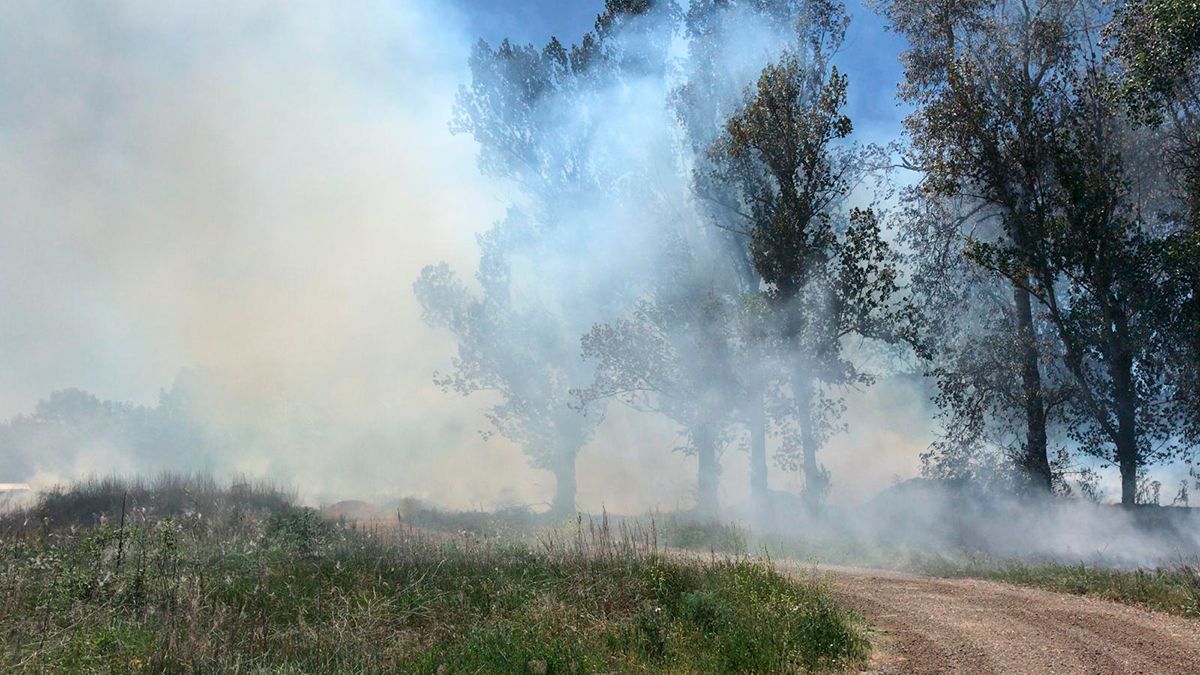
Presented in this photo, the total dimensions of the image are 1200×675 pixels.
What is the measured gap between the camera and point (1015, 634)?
10945mm

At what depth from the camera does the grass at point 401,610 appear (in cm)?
970

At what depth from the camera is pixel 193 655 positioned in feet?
30.2

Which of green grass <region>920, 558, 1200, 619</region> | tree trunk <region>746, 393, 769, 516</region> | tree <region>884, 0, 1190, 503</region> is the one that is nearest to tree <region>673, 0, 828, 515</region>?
tree trunk <region>746, 393, 769, 516</region>

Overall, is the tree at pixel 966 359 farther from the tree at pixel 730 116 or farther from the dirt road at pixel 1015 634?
the dirt road at pixel 1015 634

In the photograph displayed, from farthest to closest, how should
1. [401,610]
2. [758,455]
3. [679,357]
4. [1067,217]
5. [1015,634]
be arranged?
[679,357], [758,455], [1067,217], [401,610], [1015,634]

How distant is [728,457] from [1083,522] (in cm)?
2689

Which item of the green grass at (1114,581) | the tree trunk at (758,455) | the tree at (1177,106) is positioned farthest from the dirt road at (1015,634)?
the tree trunk at (758,455)

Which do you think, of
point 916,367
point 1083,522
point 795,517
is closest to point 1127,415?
point 1083,522

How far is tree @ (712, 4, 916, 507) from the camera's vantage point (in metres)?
26.5

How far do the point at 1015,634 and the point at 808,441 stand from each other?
54.0 feet

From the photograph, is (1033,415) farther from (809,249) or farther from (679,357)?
(679,357)

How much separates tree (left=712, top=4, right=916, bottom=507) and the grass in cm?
1430

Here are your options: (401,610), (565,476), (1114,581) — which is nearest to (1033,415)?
(1114,581)

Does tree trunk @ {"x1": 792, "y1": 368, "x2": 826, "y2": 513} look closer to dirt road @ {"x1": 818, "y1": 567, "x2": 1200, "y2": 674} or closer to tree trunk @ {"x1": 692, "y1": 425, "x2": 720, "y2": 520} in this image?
tree trunk @ {"x1": 692, "y1": 425, "x2": 720, "y2": 520}
